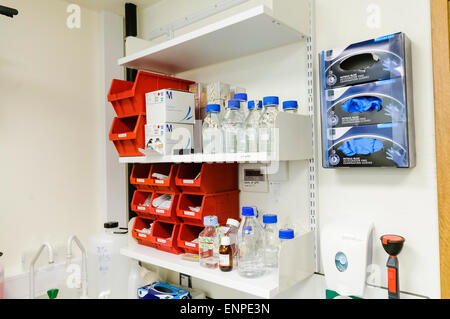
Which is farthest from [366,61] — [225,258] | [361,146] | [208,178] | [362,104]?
[225,258]

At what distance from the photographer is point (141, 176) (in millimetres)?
1743

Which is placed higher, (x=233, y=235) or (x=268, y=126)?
(x=268, y=126)

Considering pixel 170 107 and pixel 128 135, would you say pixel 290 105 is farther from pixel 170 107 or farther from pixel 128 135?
pixel 128 135

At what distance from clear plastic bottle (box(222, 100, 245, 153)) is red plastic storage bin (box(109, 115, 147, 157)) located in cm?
41

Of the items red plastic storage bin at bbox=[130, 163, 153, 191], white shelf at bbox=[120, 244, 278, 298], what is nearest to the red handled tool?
white shelf at bbox=[120, 244, 278, 298]

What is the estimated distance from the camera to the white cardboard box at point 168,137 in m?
1.42

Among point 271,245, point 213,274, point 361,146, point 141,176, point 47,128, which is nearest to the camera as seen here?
point 361,146

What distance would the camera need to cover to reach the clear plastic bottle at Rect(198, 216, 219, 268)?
1352 mm

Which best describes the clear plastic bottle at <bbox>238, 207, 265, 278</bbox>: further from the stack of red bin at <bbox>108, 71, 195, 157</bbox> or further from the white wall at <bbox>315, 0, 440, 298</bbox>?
the stack of red bin at <bbox>108, 71, 195, 157</bbox>

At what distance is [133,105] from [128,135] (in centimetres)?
14

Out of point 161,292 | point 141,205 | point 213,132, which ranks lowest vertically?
point 161,292

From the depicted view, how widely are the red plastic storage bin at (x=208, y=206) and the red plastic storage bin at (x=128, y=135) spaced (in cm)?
31

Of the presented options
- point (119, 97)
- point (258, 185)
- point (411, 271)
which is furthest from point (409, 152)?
point (119, 97)

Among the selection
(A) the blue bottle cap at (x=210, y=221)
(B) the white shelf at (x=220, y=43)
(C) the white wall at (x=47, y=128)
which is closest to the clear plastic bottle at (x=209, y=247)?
(A) the blue bottle cap at (x=210, y=221)
